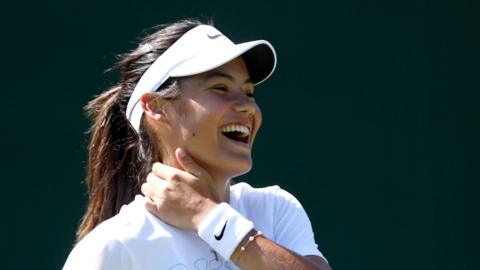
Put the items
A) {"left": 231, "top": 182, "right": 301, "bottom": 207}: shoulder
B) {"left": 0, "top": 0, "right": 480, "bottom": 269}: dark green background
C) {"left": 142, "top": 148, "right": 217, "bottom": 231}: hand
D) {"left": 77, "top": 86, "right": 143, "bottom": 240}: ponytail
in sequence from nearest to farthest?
1. {"left": 142, "top": 148, "right": 217, "bottom": 231}: hand
2. {"left": 231, "top": 182, "right": 301, "bottom": 207}: shoulder
3. {"left": 77, "top": 86, "right": 143, "bottom": 240}: ponytail
4. {"left": 0, "top": 0, "right": 480, "bottom": 269}: dark green background

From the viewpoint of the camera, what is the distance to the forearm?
2.19 m

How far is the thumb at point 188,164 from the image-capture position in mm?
2293

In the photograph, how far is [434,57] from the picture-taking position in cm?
467

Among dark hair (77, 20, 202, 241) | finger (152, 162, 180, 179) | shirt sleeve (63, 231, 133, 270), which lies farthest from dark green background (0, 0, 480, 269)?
shirt sleeve (63, 231, 133, 270)

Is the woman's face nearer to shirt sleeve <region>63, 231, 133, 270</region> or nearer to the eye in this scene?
the eye

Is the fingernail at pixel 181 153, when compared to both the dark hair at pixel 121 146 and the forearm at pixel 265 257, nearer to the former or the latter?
the dark hair at pixel 121 146

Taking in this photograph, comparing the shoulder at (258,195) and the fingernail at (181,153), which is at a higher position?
the fingernail at (181,153)

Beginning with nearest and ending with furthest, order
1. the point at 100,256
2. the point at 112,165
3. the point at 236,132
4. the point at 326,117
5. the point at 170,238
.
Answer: the point at 100,256, the point at 170,238, the point at 236,132, the point at 112,165, the point at 326,117

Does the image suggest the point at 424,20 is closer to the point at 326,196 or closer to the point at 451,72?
the point at 451,72

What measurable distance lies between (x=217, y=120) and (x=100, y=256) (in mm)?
389

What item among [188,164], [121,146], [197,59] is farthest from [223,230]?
[121,146]

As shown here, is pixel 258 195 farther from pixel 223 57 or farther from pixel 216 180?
pixel 223 57

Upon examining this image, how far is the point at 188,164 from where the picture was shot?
90.7 inches

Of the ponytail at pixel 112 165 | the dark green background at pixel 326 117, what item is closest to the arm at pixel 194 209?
the ponytail at pixel 112 165
